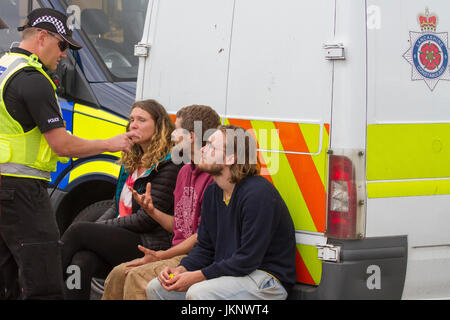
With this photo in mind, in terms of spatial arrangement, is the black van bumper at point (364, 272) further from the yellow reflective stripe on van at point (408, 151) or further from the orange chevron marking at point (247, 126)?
the orange chevron marking at point (247, 126)

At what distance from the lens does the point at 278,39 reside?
398 cm

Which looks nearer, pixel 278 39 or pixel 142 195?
pixel 278 39

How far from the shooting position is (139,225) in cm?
454

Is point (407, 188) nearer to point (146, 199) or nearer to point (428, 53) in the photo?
point (428, 53)

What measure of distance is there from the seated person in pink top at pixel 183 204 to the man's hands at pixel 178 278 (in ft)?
0.84

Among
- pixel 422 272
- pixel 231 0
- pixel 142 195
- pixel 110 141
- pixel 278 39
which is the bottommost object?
pixel 422 272

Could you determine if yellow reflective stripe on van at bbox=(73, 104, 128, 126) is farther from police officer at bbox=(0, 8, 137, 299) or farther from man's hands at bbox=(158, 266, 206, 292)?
man's hands at bbox=(158, 266, 206, 292)

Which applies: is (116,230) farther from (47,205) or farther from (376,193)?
(376,193)

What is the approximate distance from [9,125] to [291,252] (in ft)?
5.48

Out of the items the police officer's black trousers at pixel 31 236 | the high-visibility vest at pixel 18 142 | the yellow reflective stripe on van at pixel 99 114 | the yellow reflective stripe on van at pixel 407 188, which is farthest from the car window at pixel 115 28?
the yellow reflective stripe on van at pixel 407 188

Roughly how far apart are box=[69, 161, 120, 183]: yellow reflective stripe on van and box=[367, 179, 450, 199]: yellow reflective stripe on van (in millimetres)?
2516

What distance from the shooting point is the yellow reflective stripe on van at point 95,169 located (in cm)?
577

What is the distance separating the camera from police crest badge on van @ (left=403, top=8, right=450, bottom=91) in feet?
13.0

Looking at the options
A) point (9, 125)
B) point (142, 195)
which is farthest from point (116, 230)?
point (9, 125)
